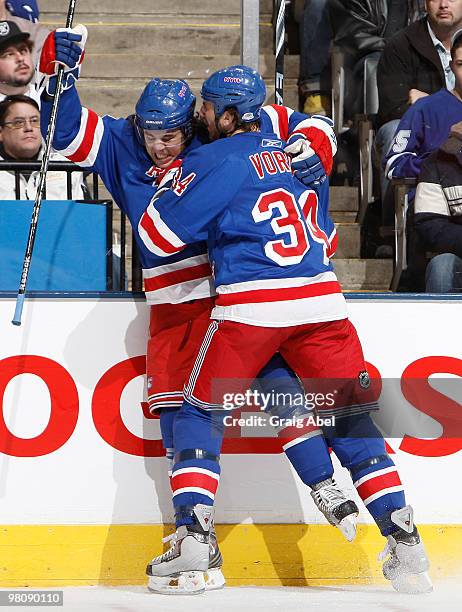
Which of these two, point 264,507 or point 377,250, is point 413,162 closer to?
point 377,250

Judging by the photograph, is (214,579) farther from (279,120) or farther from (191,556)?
(279,120)

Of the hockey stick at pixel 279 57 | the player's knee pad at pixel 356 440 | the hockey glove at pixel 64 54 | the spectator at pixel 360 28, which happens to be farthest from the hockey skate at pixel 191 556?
the spectator at pixel 360 28

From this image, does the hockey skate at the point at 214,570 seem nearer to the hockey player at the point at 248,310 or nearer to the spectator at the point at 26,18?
the hockey player at the point at 248,310

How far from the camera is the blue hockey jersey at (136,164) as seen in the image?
3309 millimetres

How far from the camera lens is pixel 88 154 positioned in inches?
133

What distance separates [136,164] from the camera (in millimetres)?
3369

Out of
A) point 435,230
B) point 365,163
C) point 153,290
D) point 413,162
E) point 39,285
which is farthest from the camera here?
point 365,163

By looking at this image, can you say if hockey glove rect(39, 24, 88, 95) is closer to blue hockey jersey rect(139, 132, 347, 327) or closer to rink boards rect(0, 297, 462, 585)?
blue hockey jersey rect(139, 132, 347, 327)

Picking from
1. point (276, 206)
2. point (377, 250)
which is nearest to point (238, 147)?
point (276, 206)

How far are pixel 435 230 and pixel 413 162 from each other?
1.49 feet

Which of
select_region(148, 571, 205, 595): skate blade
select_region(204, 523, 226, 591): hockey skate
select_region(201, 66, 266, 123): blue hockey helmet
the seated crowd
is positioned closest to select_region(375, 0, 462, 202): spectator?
the seated crowd

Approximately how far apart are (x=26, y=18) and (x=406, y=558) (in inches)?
132

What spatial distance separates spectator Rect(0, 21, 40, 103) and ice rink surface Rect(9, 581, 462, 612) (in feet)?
8.81

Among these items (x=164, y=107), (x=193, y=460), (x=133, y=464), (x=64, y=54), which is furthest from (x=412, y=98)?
(x=193, y=460)
